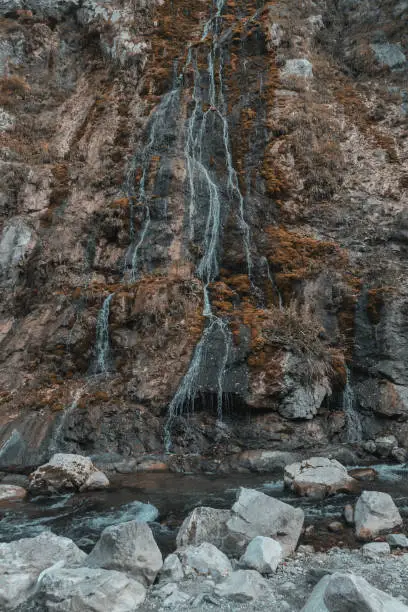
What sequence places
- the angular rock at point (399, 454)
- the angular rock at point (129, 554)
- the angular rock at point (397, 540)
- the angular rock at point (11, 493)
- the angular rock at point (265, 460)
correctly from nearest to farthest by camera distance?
1. the angular rock at point (129, 554)
2. the angular rock at point (397, 540)
3. the angular rock at point (11, 493)
4. the angular rock at point (265, 460)
5. the angular rock at point (399, 454)

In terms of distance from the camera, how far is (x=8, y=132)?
21.7m

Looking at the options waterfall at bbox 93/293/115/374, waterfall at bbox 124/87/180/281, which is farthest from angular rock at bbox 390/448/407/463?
waterfall at bbox 124/87/180/281

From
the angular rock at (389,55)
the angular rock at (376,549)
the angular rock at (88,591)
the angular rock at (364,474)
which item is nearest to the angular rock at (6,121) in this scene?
the angular rock at (389,55)

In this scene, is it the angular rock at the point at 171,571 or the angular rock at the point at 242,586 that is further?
the angular rock at the point at 171,571

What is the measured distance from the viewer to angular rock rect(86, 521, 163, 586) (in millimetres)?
4848

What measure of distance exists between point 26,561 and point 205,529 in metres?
2.11

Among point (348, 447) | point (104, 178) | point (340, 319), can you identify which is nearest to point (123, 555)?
point (348, 447)

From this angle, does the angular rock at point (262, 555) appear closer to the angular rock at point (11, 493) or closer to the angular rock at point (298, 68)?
the angular rock at point (11, 493)

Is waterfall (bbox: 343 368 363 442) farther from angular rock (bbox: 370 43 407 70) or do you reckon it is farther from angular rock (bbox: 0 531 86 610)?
angular rock (bbox: 370 43 407 70)

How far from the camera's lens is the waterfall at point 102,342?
13258 millimetres

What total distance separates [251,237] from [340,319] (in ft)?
13.9

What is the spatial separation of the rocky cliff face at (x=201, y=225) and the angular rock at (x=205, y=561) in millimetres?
5585

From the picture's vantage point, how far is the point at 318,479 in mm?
8125

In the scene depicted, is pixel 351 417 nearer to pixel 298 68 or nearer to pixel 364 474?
pixel 364 474
